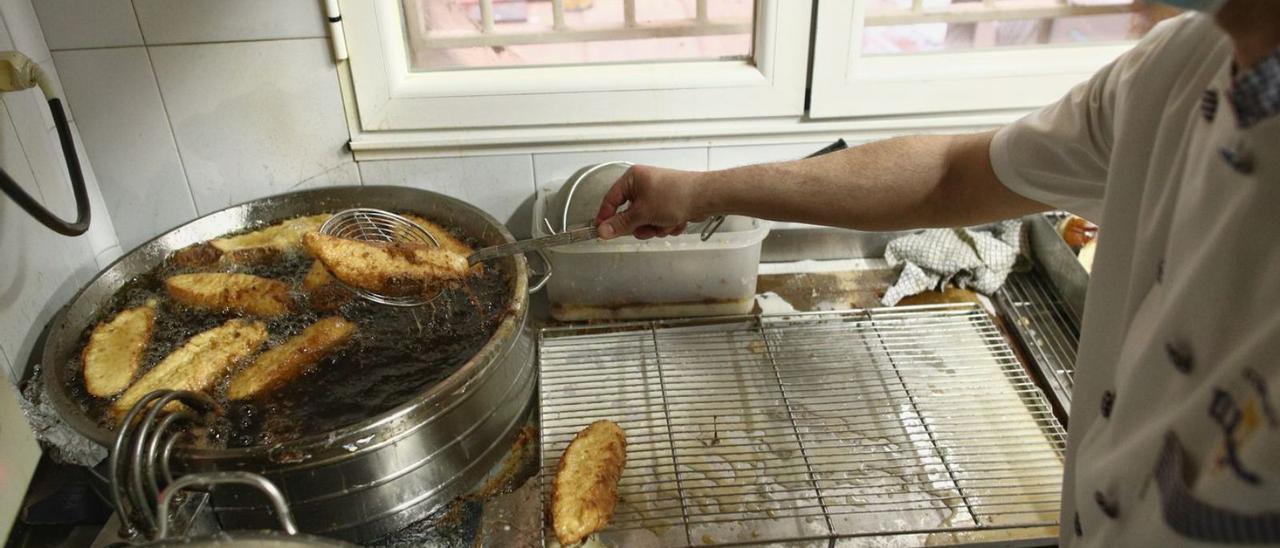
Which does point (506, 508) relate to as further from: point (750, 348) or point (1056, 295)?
point (1056, 295)

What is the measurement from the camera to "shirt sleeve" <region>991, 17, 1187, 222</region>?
0.80 m

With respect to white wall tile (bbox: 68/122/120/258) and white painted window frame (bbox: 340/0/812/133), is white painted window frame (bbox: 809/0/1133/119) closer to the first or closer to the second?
white painted window frame (bbox: 340/0/812/133)

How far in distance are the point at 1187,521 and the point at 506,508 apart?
2.74 ft

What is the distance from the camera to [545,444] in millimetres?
1202

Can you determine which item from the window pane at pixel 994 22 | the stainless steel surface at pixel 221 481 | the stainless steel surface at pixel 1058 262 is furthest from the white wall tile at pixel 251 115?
the stainless steel surface at pixel 1058 262

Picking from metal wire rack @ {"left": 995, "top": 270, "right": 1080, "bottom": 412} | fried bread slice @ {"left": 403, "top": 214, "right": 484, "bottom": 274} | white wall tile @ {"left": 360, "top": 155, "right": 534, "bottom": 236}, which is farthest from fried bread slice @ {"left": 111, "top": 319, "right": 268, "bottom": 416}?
metal wire rack @ {"left": 995, "top": 270, "right": 1080, "bottom": 412}

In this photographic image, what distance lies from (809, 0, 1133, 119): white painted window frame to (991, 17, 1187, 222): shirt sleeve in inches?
19.7

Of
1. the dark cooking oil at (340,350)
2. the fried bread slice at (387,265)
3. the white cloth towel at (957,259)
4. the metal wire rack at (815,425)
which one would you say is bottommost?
the metal wire rack at (815,425)

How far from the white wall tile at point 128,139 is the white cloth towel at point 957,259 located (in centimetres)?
133

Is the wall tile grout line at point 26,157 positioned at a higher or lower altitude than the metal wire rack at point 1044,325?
higher

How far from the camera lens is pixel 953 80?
1.45 m

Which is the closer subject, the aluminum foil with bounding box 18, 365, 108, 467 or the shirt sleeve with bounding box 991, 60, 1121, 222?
the shirt sleeve with bounding box 991, 60, 1121, 222

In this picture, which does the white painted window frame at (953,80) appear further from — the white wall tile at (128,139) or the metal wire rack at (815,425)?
the white wall tile at (128,139)

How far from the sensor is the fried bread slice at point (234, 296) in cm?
124
